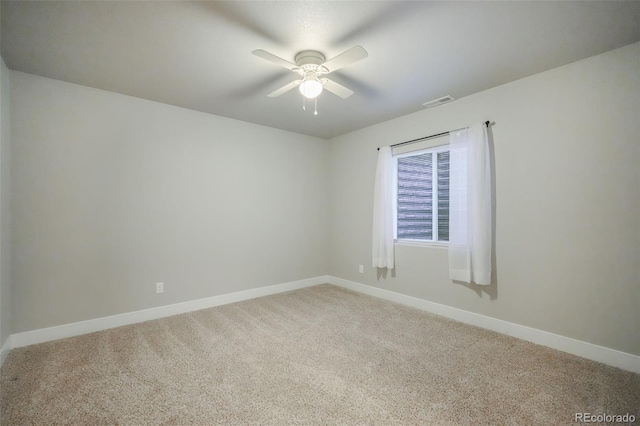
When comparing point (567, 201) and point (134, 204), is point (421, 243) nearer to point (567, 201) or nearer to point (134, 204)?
point (567, 201)

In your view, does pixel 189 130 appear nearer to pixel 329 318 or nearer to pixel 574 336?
pixel 329 318

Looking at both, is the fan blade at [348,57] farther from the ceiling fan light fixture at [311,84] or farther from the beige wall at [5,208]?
the beige wall at [5,208]

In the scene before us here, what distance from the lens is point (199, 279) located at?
→ 3.54 metres

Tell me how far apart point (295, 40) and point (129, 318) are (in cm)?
322

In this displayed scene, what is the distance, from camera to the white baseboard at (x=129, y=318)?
2.55 m

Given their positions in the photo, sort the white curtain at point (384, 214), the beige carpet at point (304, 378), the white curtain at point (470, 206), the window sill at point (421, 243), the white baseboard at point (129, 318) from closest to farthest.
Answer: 1. the beige carpet at point (304, 378)
2. the white baseboard at point (129, 318)
3. the white curtain at point (470, 206)
4. the window sill at point (421, 243)
5. the white curtain at point (384, 214)

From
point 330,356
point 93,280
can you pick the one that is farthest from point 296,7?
point 93,280

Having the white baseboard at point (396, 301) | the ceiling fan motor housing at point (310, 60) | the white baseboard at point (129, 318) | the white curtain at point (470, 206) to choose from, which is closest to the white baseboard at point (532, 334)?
the white baseboard at point (396, 301)

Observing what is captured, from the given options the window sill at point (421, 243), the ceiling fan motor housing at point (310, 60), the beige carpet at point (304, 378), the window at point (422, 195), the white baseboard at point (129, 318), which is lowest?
the beige carpet at point (304, 378)

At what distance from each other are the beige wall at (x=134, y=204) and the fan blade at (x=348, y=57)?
2.19m

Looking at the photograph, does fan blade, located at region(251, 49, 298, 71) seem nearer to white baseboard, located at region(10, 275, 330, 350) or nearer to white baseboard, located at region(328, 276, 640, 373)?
white baseboard, located at region(10, 275, 330, 350)

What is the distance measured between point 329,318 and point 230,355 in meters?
1.21

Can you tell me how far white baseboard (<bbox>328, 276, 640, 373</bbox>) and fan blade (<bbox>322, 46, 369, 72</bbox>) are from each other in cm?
281

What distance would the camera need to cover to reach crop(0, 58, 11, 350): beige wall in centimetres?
230
